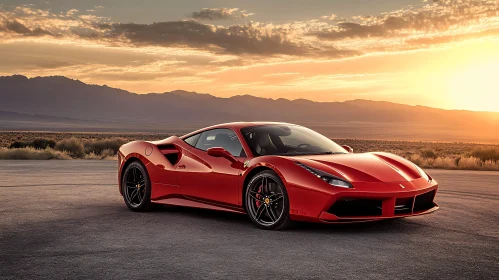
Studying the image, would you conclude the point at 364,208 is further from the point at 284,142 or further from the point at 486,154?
the point at 486,154

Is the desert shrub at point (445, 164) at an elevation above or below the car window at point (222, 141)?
below

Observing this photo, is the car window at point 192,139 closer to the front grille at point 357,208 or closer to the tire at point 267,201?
the tire at point 267,201

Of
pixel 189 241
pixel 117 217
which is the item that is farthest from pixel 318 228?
pixel 117 217

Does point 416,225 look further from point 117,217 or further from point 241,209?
point 117,217

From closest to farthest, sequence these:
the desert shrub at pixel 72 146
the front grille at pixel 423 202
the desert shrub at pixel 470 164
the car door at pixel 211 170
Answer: the front grille at pixel 423 202 → the car door at pixel 211 170 → the desert shrub at pixel 470 164 → the desert shrub at pixel 72 146

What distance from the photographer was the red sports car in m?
7.62

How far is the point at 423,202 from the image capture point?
819cm

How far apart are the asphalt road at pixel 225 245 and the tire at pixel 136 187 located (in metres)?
0.21

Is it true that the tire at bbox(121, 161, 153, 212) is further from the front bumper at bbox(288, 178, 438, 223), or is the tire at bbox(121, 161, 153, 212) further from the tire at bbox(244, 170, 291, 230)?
the front bumper at bbox(288, 178, 438, 223)

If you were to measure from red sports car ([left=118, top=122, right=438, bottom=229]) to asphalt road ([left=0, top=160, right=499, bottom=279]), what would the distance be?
28 centimetres

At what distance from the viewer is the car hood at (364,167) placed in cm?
777

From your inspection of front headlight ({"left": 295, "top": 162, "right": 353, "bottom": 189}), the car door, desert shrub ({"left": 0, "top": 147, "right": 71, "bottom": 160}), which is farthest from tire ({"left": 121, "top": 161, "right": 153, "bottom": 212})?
desert shrub ({"left": 0, "top": 147, "right": 71, "bottom": 160})

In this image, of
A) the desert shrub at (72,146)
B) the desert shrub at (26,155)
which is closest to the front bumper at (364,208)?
the desert shrub at (26,155)

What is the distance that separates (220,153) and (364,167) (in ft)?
6.17
